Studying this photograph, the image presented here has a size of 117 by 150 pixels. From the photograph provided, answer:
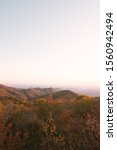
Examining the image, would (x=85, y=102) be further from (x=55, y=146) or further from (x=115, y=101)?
(x=115, y=101)

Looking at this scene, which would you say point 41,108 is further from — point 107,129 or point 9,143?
point 107,129

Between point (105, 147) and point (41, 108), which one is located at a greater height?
point (41, 108)

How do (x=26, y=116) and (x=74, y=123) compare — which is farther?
(x=26, y=116)

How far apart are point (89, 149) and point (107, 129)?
5.85ft

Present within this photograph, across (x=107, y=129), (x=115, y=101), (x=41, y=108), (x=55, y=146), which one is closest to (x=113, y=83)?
(x=115, y=101)

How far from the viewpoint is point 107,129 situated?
20.8 ft

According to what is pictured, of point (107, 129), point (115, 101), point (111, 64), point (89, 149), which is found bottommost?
point (89, 149)

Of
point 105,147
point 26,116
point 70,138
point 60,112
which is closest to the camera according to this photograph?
point 105,147

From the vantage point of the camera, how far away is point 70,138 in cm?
862

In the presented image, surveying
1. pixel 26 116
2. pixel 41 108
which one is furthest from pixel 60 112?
pixel 26 116

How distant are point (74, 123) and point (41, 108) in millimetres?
2921

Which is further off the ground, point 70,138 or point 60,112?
point 60,112

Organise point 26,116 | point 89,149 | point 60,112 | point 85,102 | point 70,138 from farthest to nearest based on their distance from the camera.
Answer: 1. point 85,102
2. point 60,112
3. point 26,116
4. point 70,138
5. point 89,149

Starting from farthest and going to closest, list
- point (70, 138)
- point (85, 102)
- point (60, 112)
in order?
point (85, 102) < point (60, 112) < point (70, 138)
